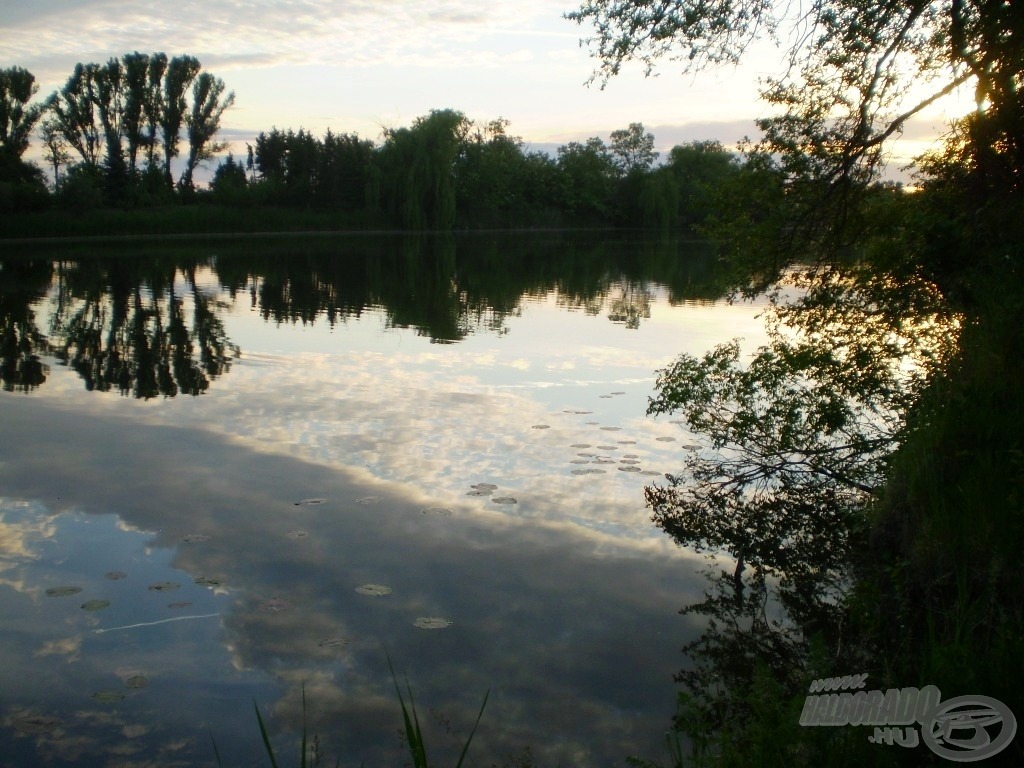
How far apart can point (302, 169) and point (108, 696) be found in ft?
267

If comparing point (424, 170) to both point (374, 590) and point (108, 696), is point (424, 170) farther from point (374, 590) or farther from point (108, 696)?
point (108, 696)

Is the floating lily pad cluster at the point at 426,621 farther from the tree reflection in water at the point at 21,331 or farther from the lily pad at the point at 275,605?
the tree reflection in water at the point at 21,331

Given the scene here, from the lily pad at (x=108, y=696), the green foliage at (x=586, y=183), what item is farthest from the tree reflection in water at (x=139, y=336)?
the green foliage at (x=586, y=183)

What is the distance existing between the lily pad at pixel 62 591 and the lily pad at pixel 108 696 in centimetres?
141

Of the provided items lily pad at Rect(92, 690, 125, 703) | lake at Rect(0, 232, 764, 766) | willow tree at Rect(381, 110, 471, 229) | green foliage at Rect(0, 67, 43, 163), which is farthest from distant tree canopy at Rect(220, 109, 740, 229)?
lily pad at Rect(92, 690, 125, 703)

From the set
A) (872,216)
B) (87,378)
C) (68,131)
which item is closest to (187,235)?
(68,131)

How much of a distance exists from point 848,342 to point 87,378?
1096cm

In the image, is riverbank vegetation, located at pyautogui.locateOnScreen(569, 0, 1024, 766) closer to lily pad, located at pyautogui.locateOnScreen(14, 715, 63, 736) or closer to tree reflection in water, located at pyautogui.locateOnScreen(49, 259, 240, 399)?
lily pad, located at pyautogui.locateOnScreen(14, 715, 63, 736)

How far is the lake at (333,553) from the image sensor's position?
5031 mm

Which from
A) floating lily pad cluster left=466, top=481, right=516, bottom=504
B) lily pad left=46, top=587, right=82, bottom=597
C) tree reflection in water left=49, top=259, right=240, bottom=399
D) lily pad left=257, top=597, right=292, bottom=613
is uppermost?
tree reflection in water left=49, top=259, right=240, bottom=399

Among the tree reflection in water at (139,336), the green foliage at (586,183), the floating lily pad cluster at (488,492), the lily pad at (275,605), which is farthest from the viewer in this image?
the green foliage at (586,183)

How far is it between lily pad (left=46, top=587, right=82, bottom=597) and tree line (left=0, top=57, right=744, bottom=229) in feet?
188

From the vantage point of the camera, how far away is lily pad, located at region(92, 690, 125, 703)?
16.5 ft

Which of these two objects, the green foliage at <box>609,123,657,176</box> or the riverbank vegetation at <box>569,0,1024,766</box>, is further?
the green foliage at <box>609,123,657,176</box>
